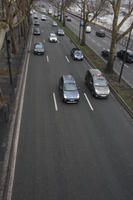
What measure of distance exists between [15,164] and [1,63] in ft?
60.7

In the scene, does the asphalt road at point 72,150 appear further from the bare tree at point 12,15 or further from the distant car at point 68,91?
the bare tree at point 12,15

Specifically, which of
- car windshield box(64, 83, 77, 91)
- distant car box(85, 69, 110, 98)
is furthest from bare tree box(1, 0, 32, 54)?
distant car box(85, 69, 110, 98)

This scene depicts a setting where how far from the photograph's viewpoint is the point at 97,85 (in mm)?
21766

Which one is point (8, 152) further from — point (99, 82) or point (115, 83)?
point (115, 83)

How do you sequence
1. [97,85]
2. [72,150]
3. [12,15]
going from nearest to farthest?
[72,150] → [97,85] → [12,15]

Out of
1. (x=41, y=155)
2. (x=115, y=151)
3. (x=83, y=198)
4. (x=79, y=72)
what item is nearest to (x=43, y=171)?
(x=41, y=155)

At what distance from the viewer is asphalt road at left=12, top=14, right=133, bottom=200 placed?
1130 centimetres

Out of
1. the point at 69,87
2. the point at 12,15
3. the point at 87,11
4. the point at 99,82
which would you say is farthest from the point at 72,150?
the point at 87,11

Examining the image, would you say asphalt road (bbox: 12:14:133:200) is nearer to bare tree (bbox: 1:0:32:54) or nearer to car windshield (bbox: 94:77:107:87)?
car windshield (bbox: 94:77:107:87)

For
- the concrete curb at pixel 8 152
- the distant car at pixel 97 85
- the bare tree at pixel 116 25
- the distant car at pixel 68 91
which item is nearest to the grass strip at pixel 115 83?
the distant car at pixel 97 85

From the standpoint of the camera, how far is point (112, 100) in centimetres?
2170

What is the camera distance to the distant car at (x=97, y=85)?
21.3 metres

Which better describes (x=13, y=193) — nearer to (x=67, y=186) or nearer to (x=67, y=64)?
(x=67, y=186)

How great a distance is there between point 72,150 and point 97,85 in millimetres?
9397
